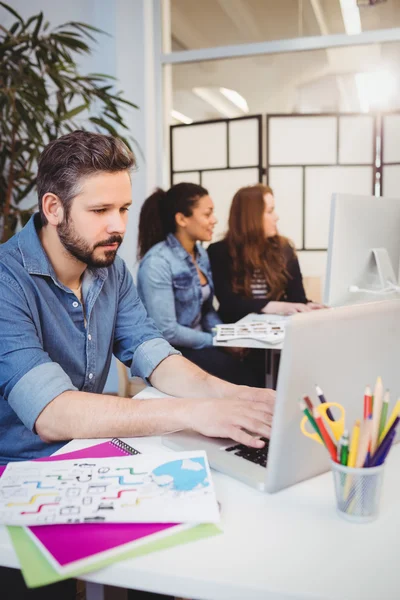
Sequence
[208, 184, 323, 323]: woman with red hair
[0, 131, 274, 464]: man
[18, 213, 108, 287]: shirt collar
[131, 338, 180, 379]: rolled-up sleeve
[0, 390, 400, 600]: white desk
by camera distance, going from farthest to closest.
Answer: [208, 184, 323, 323]: woman with red hair → [131, 338, 180, 379]: rolled-up sleeve → [18, 213, 108, 287]: shirt collar → [0, 131, 274, 464]: man → [0, 390, 400, 600]: white desk

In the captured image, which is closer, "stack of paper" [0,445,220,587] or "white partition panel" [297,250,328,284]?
"stack of paper" [0,445,220,587]

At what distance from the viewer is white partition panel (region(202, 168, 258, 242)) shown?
14.4 feet

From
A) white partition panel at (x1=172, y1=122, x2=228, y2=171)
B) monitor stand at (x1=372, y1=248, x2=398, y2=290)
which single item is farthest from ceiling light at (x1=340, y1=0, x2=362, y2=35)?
monitor stand at (x1=372, y1=248, x2=398, y2=290)

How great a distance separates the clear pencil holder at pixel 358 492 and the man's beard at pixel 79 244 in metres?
0.79

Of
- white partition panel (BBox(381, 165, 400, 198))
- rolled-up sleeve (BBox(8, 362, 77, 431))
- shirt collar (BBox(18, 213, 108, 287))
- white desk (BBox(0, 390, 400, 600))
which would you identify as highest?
white partition panel (BBox(381, 165, 400, 198))

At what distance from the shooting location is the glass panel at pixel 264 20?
401 centimetres

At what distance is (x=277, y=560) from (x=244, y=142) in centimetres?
400

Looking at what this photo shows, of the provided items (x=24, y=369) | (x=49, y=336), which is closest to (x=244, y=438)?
(x=24, y=369)

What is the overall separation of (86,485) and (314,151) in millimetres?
3860

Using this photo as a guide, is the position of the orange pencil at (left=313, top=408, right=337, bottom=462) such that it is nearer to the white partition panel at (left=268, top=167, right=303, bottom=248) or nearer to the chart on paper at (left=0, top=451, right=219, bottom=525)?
the chart on paper at (left=0, top=451, right=219, bottom=525)

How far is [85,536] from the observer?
0.69m

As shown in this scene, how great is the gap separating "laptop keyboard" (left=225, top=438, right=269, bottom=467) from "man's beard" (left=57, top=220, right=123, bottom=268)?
0.59 m

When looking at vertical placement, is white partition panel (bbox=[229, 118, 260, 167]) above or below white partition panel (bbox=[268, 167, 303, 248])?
above

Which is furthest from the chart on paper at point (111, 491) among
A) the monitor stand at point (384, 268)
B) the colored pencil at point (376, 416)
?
the monitor stand at point (384, 268)
